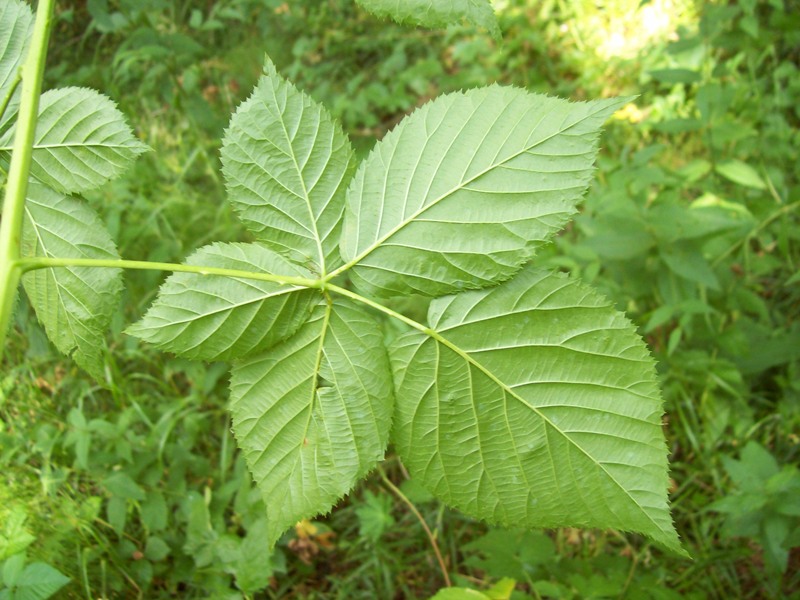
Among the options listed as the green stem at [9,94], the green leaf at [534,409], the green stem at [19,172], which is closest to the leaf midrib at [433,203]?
the green leaf at [534,409]

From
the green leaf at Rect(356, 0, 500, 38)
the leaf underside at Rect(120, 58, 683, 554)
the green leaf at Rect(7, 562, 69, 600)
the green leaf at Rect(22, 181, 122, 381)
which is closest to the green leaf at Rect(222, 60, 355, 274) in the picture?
the leaf underside at Rect(120, 58, 683, 554)

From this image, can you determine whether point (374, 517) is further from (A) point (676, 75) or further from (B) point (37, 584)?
(A) point (676, 75)

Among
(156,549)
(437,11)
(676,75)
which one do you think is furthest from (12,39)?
(676,75)

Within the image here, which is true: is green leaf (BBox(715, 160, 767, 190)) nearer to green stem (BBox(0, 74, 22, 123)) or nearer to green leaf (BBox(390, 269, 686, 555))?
green leaf (BBox(390, 269, 686, 555))

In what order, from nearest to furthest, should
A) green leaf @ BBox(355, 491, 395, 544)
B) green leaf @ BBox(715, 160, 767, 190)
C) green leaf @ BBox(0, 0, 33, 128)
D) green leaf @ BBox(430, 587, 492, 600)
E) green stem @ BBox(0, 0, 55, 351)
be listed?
green stem @ BBox(0, 0, 55, 351)
green leaf @ BBox(0, 0, 33, 128)
green leaf @ BBox(430, 587, 492, 600)
green leaf @ BBox(355, 491, 395, 544)
green leaf @ BBox(715, 160, 767, 190)

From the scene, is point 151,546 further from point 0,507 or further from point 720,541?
point 720,541
